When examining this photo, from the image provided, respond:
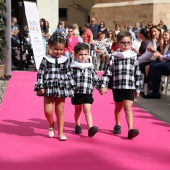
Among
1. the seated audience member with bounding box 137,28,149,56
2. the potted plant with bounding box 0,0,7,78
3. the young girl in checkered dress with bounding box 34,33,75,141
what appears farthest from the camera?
the potted plant with bounding box 0,0,7,78

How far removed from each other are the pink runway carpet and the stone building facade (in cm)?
1747

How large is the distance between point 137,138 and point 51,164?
1.72 meters

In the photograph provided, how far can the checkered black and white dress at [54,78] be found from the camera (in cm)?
624

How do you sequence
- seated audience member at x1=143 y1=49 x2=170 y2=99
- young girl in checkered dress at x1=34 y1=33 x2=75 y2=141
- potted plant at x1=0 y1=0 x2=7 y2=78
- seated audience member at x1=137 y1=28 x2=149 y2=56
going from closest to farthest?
1. young girl in checkered dress at x1=34 y1=33 x2=75 y2=141
2. seated audience member at x1=143 y1=49 x2=170 y2=99
3. seated audience member at x1=137 y1=28 x2=149 y2=56
4. potted plant at x1=0 y1=0 x2=7 y2=78

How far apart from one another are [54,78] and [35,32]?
36.0ft

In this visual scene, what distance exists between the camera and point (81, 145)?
6.13 m

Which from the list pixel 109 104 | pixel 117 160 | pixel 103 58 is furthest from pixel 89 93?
pixel 103 58

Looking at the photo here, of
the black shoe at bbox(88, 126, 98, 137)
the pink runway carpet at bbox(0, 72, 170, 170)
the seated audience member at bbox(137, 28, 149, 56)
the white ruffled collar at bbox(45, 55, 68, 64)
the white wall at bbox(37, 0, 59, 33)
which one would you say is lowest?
the pink runway carpet at bbox(0, 72, 170, 170)

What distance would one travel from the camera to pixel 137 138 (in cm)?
658

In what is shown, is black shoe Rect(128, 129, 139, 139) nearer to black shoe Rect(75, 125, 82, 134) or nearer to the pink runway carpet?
the pink runway carpet

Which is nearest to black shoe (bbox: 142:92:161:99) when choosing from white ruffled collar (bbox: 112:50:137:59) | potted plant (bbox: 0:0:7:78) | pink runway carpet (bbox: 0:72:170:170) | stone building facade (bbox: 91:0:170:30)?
pink runway carpet (bbox: 0:72:170:170)

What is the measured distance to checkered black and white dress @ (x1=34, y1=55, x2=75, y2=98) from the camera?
6238 mm

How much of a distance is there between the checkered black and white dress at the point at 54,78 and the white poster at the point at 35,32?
410 inches

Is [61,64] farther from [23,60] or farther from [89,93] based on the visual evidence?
[23,60]
